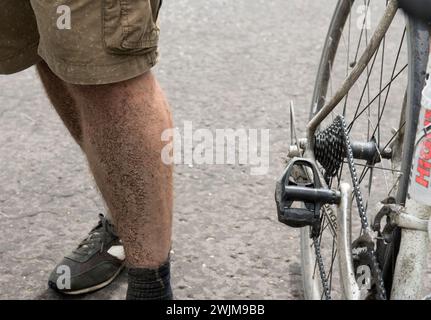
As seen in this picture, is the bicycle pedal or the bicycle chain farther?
the bicycle chain

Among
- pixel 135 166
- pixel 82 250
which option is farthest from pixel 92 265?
pixel 135 166

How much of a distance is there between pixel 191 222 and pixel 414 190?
1.33 metres

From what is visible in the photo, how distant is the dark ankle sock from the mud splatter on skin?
0.8 inches

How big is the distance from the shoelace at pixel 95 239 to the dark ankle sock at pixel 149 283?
1.68 feet

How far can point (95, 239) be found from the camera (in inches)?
101

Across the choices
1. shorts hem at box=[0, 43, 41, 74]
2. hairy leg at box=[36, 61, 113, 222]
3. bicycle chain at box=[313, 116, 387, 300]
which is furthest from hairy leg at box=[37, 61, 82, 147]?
bicycle chain at box=[313, 116, 387, 300]

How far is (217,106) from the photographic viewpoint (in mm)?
3576

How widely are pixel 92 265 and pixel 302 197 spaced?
0.91m

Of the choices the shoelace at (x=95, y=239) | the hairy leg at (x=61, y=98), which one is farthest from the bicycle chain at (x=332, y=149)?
the shoelace at (x=95, y=239)

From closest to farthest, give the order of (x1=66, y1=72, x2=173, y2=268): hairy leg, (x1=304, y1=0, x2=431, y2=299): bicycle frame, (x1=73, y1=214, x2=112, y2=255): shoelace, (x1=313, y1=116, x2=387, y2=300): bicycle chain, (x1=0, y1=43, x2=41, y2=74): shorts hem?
1. (x1=304, y1=0, x2=431, y2=299): bicycle frame
2. (x1=66, y1=72, x2=173, y2=268): hairy leg
3. (x1=313, y1=116, x2=387, y2=300): bicycle chain
4. (x1=0, y1=43, x2=41, y2=74): shorts hem
5. (x1=73, y1=214, x2=112, y2=255): shoelace

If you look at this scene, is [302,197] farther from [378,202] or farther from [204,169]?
[204,169]

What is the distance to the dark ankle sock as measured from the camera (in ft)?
6.65

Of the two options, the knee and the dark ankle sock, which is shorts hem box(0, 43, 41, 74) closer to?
the knee

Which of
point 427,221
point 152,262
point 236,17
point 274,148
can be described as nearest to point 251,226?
point 274,148
